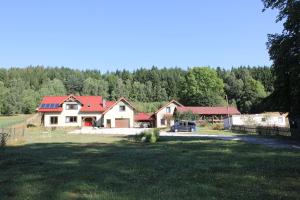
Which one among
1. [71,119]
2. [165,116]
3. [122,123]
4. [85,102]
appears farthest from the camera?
[165,116]

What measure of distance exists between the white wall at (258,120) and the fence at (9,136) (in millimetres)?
36567

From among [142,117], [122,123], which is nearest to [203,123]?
[142,117]

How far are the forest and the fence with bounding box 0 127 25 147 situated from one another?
66.1 m

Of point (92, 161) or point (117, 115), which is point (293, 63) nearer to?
point (92, 161)

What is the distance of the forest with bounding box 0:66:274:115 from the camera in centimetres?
11100

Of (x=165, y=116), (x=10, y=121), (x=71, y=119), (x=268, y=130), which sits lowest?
(x=268, y=130)

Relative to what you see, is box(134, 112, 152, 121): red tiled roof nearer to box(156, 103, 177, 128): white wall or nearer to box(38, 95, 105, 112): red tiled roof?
box(156, 103, 177, 128): white wall

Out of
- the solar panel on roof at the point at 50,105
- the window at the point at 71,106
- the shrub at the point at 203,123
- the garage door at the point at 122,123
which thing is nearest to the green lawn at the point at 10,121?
the solar panel on roof at the point at 50,105

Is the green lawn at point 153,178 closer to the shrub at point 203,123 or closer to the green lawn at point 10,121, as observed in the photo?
the green lawn at point 10,121

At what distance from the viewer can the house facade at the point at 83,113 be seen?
7212 centimetres

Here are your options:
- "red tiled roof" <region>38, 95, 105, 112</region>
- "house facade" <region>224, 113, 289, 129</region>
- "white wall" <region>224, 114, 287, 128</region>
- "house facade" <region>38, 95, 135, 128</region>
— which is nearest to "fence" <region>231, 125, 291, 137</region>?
"house facade" <region>224, 113, 289, 129</region>

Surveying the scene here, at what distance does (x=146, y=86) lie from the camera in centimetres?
14588

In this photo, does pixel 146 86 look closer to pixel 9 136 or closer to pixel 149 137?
pixel 149 137

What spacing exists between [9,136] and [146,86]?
380ft
